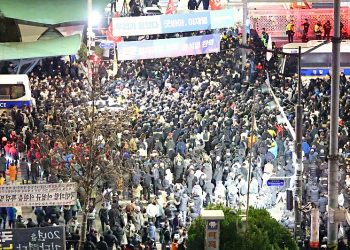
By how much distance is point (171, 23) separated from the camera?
4066cm

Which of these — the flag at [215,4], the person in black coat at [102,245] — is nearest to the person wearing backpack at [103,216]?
the person in black coat at [102,245]

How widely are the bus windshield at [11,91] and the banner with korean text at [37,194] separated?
19.5 meters

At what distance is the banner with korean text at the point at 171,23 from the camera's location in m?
39.8

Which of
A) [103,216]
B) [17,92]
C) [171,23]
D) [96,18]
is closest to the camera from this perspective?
[103,216]

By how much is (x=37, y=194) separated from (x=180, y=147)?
406 inches

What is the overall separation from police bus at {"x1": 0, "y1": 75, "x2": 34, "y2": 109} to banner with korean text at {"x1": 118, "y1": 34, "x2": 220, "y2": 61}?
3.91 meters

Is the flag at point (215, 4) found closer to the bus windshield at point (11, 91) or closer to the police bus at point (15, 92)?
the police bus at point (15, 92)

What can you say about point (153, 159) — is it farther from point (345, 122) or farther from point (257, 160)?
point (345, 122)

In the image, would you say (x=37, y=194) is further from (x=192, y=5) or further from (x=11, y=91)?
(x=192, y=5)

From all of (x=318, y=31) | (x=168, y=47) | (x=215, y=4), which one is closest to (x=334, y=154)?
(x=168, y=47)

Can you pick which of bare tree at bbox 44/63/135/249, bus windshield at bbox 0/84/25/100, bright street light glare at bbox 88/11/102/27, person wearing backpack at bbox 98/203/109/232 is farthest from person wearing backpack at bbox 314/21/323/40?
person wearing backpack at bbox 98/203/109/232

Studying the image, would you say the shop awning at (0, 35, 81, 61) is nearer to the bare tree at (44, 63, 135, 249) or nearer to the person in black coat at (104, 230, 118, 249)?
the bare tree at (44, 63, 135, 249)

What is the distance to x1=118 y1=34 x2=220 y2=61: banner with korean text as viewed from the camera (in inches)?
1560

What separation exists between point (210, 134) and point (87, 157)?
8.58m
